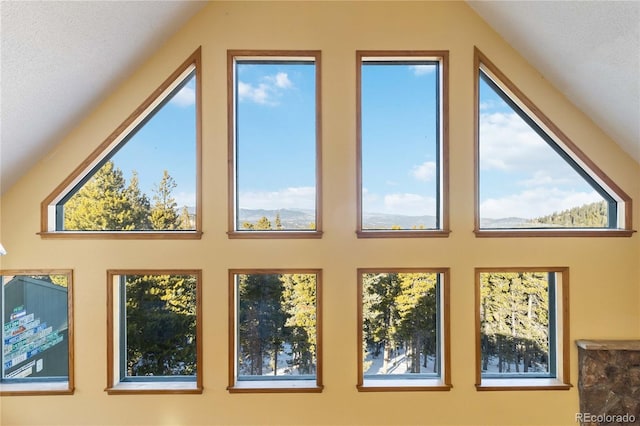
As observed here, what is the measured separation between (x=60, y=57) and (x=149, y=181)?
1150 mm

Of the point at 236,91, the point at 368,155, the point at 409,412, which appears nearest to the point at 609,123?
the point at 368,155

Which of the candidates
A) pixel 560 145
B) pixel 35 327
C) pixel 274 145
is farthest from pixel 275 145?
pixel 35 327

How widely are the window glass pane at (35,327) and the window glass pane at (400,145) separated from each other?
2.98 metres

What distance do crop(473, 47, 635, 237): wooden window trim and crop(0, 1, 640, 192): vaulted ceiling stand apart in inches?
10.8

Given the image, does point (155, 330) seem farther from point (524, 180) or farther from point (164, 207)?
point (524, 180)

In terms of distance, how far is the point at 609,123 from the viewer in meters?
2.84

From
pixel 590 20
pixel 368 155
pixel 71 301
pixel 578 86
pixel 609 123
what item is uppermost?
pixel 590 20

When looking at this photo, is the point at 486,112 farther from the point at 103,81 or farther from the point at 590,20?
the point at 103,81

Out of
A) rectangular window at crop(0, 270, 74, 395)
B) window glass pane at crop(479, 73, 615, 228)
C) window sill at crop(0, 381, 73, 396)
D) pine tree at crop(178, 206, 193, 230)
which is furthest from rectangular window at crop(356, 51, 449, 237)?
window sill at crop(0, 381, 73, 396)

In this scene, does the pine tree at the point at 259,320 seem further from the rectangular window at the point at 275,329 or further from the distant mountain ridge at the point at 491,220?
the distant mountain ridge at the point at 491,220

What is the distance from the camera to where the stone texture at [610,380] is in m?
2.90

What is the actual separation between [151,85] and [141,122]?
35 centimetres

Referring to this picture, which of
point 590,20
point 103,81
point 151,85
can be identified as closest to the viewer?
point 590,20

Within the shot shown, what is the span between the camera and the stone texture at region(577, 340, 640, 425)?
2898mm
